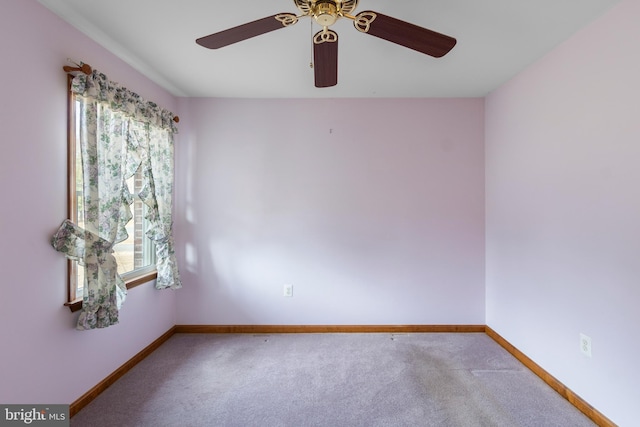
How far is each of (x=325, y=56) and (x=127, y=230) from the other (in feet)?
7.08

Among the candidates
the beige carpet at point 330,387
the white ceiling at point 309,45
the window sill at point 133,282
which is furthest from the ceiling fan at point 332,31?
the beige carpet at point 330,387

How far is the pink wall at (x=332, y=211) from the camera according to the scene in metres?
3.02

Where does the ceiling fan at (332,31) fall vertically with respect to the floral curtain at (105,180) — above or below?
above

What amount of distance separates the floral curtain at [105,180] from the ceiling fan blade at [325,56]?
4.75 ft

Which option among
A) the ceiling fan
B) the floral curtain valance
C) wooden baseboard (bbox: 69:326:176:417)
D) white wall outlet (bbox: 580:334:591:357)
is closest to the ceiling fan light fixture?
the ceiling fan

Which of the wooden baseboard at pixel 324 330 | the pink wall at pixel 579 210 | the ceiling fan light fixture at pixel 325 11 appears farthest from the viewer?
the wooden baseboard at pixel 324 330

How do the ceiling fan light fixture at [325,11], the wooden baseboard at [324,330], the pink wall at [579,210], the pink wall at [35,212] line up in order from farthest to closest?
1. the wooden baseboard at [324,330]
2. the pink wall at [579,210]
3. the pink wall at [35,212]
4. the ceiling fan light fixture at [325,11]

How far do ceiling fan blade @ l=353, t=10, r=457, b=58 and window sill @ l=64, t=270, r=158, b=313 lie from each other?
223 cm

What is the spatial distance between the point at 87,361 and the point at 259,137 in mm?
2284

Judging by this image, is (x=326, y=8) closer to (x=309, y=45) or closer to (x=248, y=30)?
(x=248, y=30)

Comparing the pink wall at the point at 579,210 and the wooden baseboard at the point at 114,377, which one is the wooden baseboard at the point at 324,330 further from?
the pink wall at the point at 579,210

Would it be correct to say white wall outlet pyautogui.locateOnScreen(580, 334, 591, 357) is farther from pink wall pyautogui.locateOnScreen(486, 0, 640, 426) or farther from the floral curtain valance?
the floral curtain valance

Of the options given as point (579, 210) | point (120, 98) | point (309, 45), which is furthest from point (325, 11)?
point (579, 210)

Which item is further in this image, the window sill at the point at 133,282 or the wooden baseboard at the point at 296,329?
the wooden baseboard at the point at 296,329
